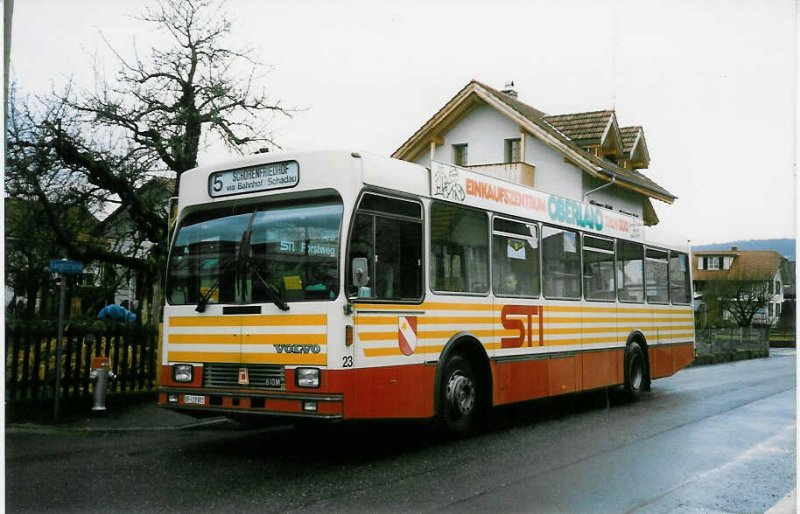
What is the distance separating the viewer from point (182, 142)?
52.0 feet

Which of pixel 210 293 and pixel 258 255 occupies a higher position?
pixel 258 255

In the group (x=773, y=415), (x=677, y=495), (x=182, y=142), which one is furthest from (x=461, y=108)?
(x=677, y=495)

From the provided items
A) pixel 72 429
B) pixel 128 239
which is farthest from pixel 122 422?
pixel 128 239

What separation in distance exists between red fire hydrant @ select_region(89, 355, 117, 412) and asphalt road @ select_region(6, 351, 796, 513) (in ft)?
3.88

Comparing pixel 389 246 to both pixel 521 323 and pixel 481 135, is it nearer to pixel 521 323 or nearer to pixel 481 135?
pixel 521 323

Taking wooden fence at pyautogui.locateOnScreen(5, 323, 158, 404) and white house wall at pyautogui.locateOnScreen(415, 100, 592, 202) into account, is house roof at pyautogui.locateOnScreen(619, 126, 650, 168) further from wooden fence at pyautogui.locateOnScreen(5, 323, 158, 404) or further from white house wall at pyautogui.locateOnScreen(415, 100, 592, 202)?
wooden fence at pyautogui.locateOnScreen(5, 323, 158, 404)

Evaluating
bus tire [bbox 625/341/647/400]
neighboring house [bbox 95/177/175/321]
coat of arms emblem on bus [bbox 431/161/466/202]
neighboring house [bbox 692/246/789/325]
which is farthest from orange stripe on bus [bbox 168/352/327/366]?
neighboring house [bbox 692/246/789/325]

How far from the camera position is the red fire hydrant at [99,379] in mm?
10700

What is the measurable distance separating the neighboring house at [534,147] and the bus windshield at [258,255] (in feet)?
63.0

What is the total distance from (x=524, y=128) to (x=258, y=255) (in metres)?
21.2

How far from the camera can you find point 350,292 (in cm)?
746

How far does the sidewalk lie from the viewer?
975 cm

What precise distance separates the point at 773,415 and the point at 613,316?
105 inches

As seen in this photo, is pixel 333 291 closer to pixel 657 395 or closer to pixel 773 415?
pixel 773 415
